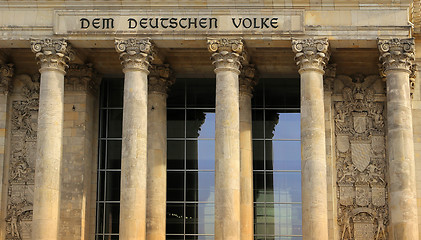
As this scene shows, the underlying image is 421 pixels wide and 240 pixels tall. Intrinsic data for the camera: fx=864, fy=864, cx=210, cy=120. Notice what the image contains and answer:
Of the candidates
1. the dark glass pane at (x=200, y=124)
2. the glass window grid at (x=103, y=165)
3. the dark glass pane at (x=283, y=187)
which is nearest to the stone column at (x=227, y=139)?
the dark glass pane at (x=283, y=187)

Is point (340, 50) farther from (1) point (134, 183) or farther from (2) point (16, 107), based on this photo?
(2) point (16, 107)

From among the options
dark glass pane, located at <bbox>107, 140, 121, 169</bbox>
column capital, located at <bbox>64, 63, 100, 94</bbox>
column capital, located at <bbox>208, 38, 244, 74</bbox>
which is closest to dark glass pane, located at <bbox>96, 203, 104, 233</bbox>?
dark glass pane, located at <bbox>107, 140, 121, 169</bbox>

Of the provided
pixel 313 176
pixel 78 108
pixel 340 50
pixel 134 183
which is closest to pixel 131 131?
pixel 134 183

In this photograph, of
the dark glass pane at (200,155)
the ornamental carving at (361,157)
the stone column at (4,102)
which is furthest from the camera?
the dark glass pane at (200,155)

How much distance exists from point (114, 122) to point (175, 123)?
3.26 metres

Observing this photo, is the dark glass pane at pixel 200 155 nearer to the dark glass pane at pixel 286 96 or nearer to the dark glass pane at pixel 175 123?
the dark glass pane at pixel 175 123

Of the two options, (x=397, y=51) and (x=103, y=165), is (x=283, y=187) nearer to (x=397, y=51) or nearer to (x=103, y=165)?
(x=103, y=165)

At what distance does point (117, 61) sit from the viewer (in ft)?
145

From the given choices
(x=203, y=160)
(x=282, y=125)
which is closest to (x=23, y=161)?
(x=203, y=160)

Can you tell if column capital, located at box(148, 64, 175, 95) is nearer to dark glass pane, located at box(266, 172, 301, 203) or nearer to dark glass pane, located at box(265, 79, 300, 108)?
dark glass pane, located at box(265, 79, 300, 108)

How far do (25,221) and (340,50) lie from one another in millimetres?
17786

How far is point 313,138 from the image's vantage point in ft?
128

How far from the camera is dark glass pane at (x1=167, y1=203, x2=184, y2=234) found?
44500 mm

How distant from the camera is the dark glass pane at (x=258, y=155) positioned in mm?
45250
